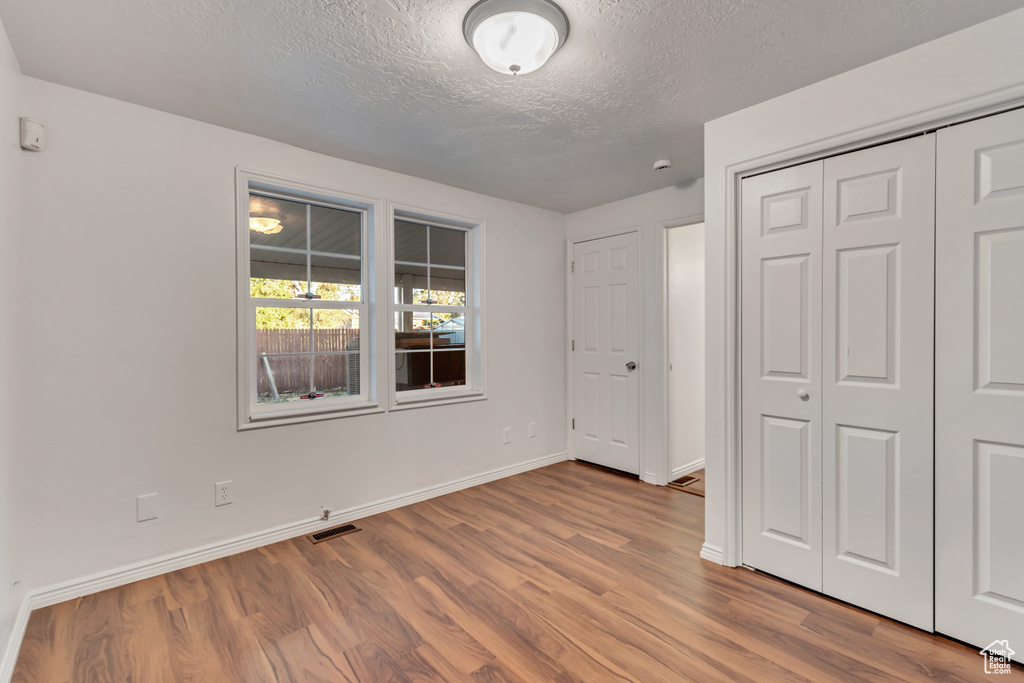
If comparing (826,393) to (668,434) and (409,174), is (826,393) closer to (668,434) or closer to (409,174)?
(668,434)

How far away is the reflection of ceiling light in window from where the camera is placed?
2804mm

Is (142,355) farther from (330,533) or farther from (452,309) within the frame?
(452,309)

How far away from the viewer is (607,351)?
13.4ft

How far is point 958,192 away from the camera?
178cm

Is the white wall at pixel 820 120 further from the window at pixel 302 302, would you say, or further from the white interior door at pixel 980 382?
the window at pixel 302 302

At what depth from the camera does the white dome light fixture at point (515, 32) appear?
5.33 feet

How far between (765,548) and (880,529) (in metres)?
0.52

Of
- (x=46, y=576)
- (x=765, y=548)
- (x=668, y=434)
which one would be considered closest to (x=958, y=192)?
(x=765, y=548)

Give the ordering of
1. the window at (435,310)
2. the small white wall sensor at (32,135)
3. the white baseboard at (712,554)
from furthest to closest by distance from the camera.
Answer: the window at (435,310)
the white baseboard at (712,554)
the small white wall sensor at (32,135)

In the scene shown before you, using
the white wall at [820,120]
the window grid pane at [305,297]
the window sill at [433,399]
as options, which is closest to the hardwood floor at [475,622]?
the white wall at [820,120]

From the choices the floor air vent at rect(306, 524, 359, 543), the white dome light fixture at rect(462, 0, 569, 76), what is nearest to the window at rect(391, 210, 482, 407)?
the floor air vent at rect(306, 524, 359, 543)

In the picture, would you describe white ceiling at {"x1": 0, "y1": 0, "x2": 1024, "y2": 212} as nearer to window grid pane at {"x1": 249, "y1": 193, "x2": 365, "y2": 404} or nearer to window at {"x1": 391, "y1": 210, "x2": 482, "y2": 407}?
window grid pane at {"x1": 249, "y1": 193, "x2": 365, "y2": 404}

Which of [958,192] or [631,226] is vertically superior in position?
[631,226]

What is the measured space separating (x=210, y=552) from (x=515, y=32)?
2.92 metres
